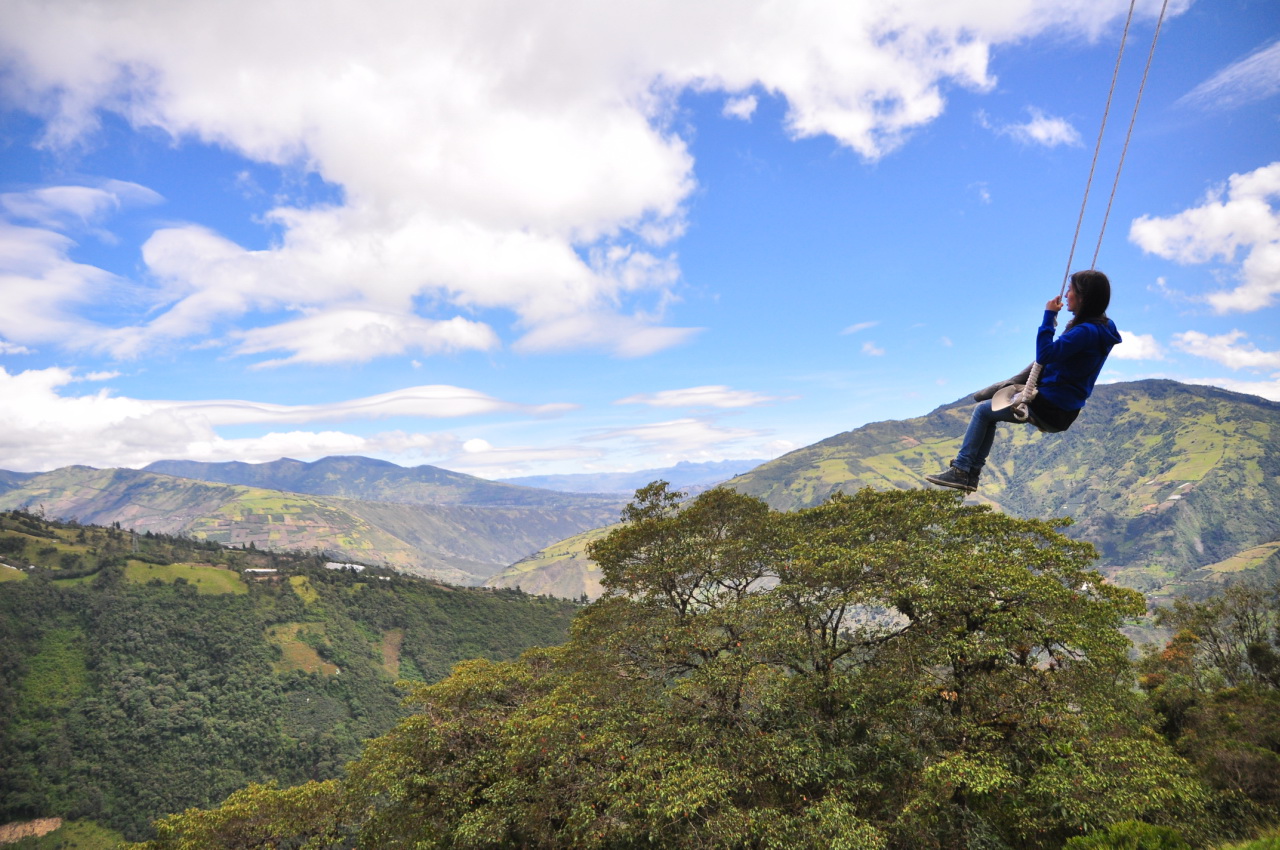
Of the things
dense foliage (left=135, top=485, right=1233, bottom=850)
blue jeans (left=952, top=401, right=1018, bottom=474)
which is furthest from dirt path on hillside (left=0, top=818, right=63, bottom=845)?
blue jeans (left=952, top=401, right=1018, bottom=474)

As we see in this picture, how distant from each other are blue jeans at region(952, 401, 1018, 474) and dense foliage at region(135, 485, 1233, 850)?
8.04 metres

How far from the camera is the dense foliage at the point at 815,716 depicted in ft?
40.5

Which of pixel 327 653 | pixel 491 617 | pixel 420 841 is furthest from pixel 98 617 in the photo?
pixel 420 841

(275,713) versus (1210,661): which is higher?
(1210,661)

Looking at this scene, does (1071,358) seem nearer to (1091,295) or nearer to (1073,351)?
(1073,351)

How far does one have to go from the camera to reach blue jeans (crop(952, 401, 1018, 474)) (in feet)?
Result: 20.5

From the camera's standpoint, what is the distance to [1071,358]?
5.67 meters

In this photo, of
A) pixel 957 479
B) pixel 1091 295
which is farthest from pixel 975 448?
pixel 1091 295

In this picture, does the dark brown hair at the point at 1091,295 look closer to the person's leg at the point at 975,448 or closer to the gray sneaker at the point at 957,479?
the person's leg at the point at 975,448

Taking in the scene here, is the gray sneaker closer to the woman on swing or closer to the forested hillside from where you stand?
the woman on swing

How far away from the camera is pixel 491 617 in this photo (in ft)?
513

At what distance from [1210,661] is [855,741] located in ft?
146

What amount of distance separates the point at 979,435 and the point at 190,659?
570 feet

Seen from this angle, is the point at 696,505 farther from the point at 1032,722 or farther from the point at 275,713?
the point at 275,713
